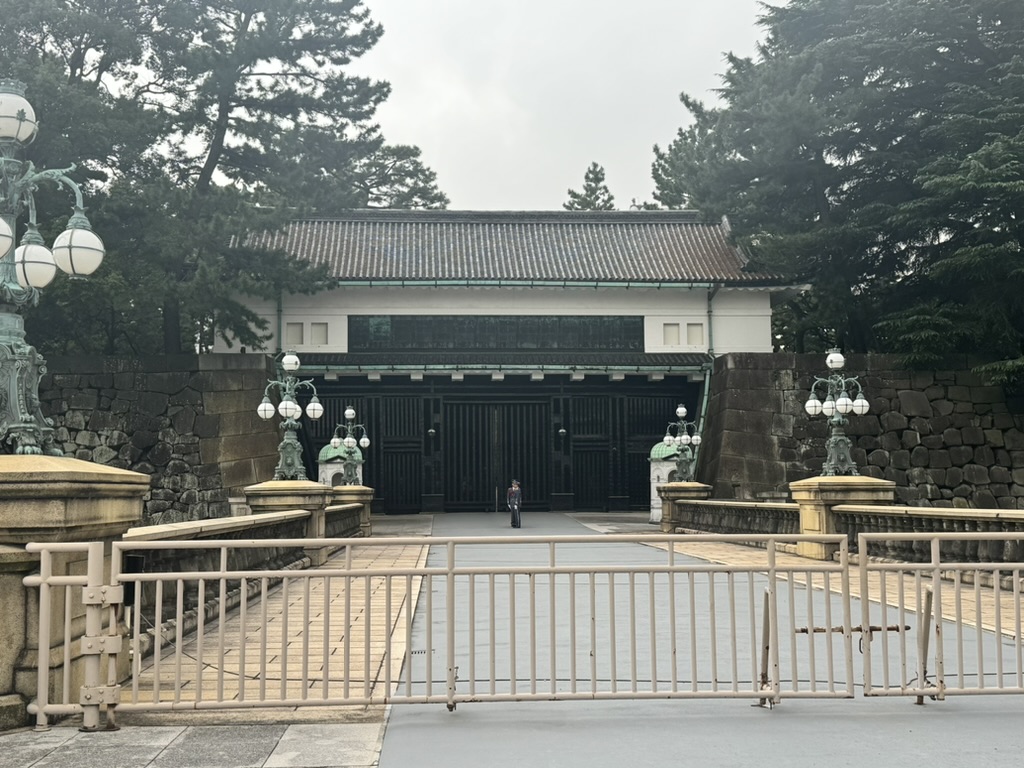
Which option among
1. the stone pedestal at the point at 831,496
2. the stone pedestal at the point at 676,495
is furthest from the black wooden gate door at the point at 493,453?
the stone pedestal at the point at 831,496

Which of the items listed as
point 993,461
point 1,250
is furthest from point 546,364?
point 1,250

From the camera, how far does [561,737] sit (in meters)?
5.08

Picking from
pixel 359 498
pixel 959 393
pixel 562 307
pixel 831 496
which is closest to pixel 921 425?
pixel 959 393

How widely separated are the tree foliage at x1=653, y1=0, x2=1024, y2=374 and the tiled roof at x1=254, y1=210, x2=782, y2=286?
2.97m

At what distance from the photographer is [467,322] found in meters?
35.7

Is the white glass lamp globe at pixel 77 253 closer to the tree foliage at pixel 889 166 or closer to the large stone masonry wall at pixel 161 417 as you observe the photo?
Result: the large stone masonry wall at pixel 161 417

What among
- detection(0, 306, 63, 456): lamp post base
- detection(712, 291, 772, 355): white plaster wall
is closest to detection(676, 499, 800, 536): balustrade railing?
detection(0, 306, 63, 456): lamp post base

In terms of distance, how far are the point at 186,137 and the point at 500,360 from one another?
12475mm

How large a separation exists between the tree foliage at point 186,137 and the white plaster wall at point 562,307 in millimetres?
2115

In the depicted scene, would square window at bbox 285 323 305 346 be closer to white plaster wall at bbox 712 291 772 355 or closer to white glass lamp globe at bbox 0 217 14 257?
white plaster wall at bbox 712 291 772 355

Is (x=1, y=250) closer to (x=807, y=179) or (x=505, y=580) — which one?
(x=505, y=580)

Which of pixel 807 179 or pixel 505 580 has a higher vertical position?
pixel 807 179

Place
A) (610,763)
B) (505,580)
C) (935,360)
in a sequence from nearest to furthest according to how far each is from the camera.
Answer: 1. (610,763)
2. (505,580)
3. (935,360)

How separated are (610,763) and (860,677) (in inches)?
104
